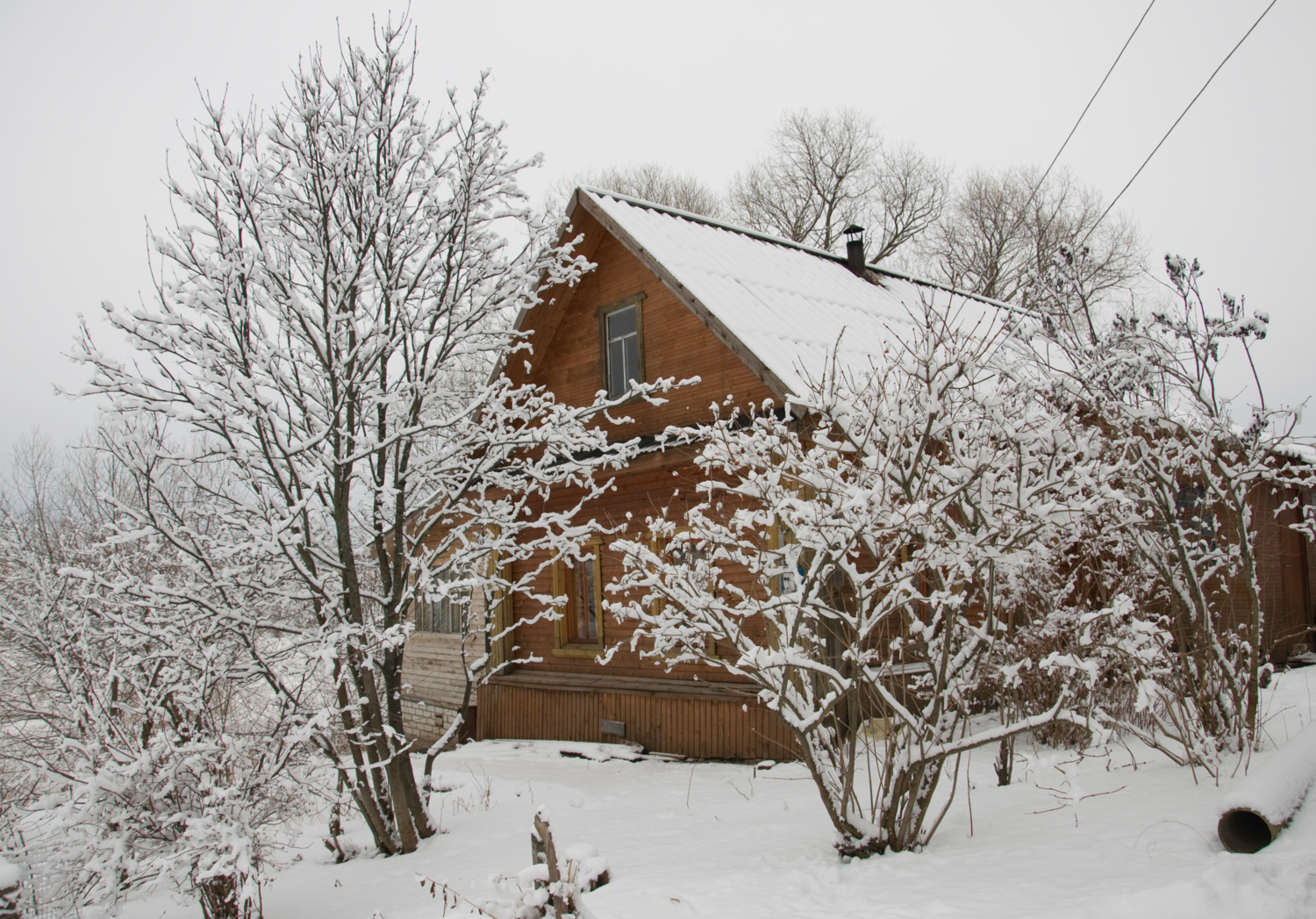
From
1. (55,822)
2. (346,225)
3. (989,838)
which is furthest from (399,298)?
(989,838)

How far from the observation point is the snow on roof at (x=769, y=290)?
995 centimetres

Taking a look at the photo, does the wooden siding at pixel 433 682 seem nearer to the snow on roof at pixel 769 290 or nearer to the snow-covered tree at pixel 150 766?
the snow on roof at pixel 769 290

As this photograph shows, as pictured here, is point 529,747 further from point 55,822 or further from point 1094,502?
point 1094,502

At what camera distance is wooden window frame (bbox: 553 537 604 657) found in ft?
38.9

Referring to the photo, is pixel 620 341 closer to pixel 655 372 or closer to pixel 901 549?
pixel 655 372

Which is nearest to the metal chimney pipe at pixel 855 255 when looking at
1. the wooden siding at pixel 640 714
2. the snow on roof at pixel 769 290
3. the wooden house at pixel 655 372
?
the snow on roof at pixel 769 290

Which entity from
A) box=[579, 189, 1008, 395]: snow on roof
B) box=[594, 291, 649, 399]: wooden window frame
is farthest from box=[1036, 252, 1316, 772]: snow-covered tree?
box=[594, 291, 649, 399]: wooden window frame

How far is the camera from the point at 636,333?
11953 millimetres

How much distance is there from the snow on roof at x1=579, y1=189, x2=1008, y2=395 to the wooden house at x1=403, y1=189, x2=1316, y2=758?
0.04 m

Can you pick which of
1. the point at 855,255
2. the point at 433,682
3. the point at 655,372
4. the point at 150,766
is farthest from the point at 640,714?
the point at 855,255

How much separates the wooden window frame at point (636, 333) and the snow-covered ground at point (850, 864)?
→ 5.12m

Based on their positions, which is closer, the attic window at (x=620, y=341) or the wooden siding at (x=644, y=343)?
the wooden siding at (x=644, y=343)

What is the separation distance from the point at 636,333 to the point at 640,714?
5015 mm

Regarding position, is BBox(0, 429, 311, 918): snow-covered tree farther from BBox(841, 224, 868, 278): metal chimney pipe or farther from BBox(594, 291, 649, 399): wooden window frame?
BBox(841, 224, 868, 278): metal chimney pipe
